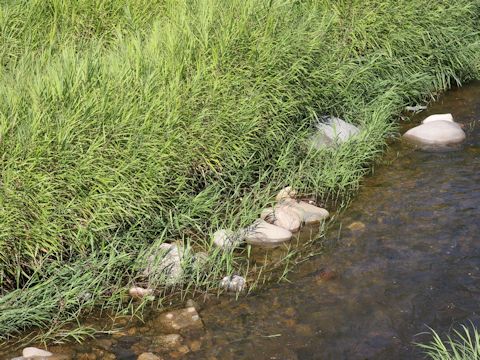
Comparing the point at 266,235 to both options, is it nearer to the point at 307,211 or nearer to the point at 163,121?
the point at 307,211

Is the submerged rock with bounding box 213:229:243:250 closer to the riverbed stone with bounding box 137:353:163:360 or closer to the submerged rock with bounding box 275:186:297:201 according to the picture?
the submerged rock with bounding box 275:186:297:201

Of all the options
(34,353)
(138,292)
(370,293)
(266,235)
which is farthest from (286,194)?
(34,353)

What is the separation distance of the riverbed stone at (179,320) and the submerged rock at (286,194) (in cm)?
159

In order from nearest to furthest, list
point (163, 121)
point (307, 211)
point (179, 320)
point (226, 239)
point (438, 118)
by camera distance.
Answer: point (179, 320), point (226, 239), point (163, 121), point (307, 211), point (438, 118)

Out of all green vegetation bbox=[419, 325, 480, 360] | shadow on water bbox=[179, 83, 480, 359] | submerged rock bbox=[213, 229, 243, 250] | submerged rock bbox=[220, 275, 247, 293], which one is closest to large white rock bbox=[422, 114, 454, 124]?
shadow on water bbox=[179, 83, 480, 359]

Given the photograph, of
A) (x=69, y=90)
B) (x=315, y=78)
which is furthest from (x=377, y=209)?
(x=69, y=90)

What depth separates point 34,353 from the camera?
4328mm

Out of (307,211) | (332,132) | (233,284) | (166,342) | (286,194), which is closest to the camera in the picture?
(166,342)

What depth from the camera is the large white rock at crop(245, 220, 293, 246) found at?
568 cm

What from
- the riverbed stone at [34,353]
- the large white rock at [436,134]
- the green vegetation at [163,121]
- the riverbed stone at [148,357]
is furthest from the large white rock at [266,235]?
the large white rock at [436,134]

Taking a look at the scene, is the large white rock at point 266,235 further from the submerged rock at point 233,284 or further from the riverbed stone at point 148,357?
the riverbed stone at point 148,357

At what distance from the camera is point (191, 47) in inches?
245

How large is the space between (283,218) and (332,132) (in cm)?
133

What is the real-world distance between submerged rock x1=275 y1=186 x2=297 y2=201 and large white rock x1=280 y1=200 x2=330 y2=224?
71 millimetres
